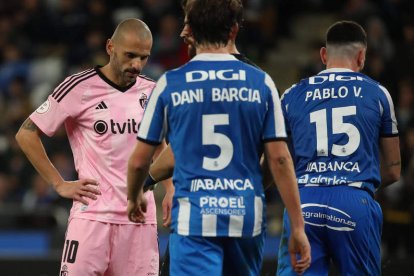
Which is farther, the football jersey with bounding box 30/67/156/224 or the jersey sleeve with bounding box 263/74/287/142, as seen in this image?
the football jersey with bounding box 30/67/156/224

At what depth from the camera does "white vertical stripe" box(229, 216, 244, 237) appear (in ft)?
15.5

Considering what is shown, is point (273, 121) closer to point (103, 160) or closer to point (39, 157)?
point (103, 160)

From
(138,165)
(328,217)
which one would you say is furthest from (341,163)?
(138,165)

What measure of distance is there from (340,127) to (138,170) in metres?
1.58

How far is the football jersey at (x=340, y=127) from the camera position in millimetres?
5898

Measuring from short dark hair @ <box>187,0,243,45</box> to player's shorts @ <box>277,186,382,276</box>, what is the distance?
146cm

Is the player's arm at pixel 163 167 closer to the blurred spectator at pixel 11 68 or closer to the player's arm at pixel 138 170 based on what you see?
the player's arm at pixel 138 170

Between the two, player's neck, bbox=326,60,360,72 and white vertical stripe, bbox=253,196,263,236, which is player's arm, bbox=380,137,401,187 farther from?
white vertical stripe, bbox=253,196,263,236

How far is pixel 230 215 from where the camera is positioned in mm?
4723

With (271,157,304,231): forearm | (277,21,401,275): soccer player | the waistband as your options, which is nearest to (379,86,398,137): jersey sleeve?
(277,21,401,275): soccer player

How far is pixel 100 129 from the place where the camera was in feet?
19.9

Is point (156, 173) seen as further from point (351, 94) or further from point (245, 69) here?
point (351, 94)

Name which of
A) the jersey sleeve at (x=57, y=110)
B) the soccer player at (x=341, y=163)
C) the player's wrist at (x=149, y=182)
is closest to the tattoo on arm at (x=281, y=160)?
the player's wrist at (x=149, y=182)

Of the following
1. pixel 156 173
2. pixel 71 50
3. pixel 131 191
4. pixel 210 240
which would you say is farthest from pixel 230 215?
pixel 71 50
